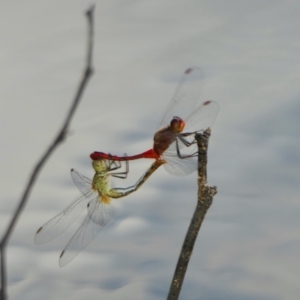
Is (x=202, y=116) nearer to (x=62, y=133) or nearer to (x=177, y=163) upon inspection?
(x=177, y=163)

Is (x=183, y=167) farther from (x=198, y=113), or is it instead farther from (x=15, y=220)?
(x=15, y=220)

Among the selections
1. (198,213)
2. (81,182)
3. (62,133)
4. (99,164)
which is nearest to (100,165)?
(99,164)

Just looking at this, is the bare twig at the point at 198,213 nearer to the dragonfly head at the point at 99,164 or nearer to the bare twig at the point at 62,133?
the dragonfly head at the point at 99,164

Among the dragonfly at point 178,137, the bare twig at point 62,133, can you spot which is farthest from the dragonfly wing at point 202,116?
the bare twig at point 62,133

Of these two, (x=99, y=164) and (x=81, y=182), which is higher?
(x=81, y=182)

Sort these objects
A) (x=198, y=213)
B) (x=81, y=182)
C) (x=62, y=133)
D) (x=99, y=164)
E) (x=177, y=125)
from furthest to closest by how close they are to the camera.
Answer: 1. (x=81, y=182)
2. (x=99, y=164)
3. (x=177, y=125)
4. (x=198, y=213)
5. (x=62, y=133)
